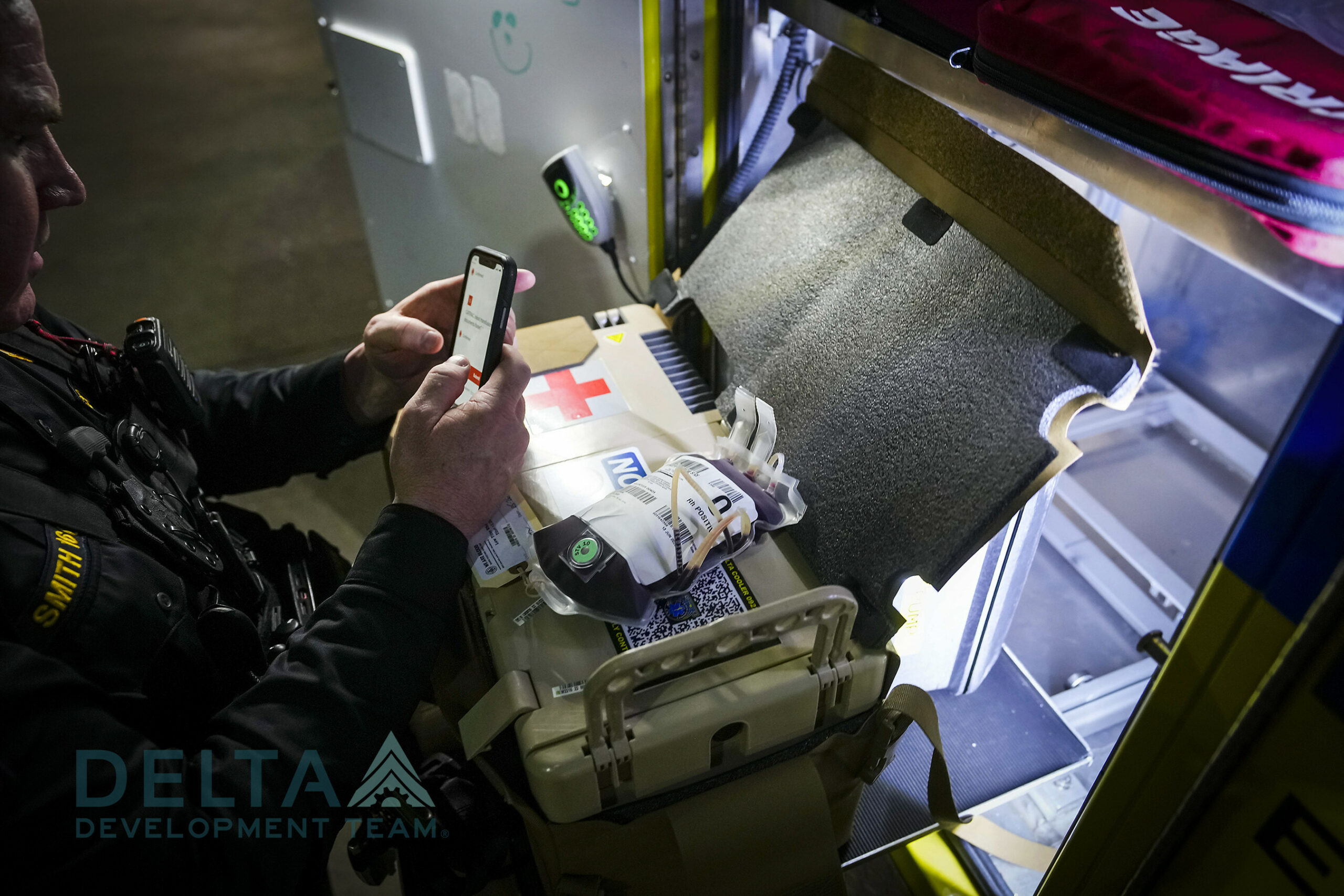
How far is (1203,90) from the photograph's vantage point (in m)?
0.54

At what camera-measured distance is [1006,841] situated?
39.4 inches

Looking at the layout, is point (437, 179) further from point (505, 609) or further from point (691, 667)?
point (691, 667)

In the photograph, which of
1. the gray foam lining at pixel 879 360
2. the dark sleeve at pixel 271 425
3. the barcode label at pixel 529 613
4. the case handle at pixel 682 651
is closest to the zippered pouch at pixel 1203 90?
the gray foam lining at pixel 879 360

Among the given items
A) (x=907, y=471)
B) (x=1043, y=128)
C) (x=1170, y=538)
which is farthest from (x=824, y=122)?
(x=1170, y=538)

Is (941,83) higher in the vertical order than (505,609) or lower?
higher

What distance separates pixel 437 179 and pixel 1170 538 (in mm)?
1662

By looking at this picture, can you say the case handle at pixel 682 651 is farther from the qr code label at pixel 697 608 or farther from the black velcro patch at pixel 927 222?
the black velcro patch at pixel 927 222

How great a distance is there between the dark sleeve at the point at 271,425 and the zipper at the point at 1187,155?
89 cm

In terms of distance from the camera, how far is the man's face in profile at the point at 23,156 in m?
0.71

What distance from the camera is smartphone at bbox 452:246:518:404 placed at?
915 millimetres

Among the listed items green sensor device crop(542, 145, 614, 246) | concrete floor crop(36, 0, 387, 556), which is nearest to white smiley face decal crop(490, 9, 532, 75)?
green sensor device crop(542, 145, 614, 246)

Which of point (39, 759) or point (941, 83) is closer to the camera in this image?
point (39, 759)

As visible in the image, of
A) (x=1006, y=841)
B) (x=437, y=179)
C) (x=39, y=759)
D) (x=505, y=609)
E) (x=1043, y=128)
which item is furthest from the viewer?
(x=437, y=179)

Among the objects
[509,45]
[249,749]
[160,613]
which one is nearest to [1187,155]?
[249,749]
